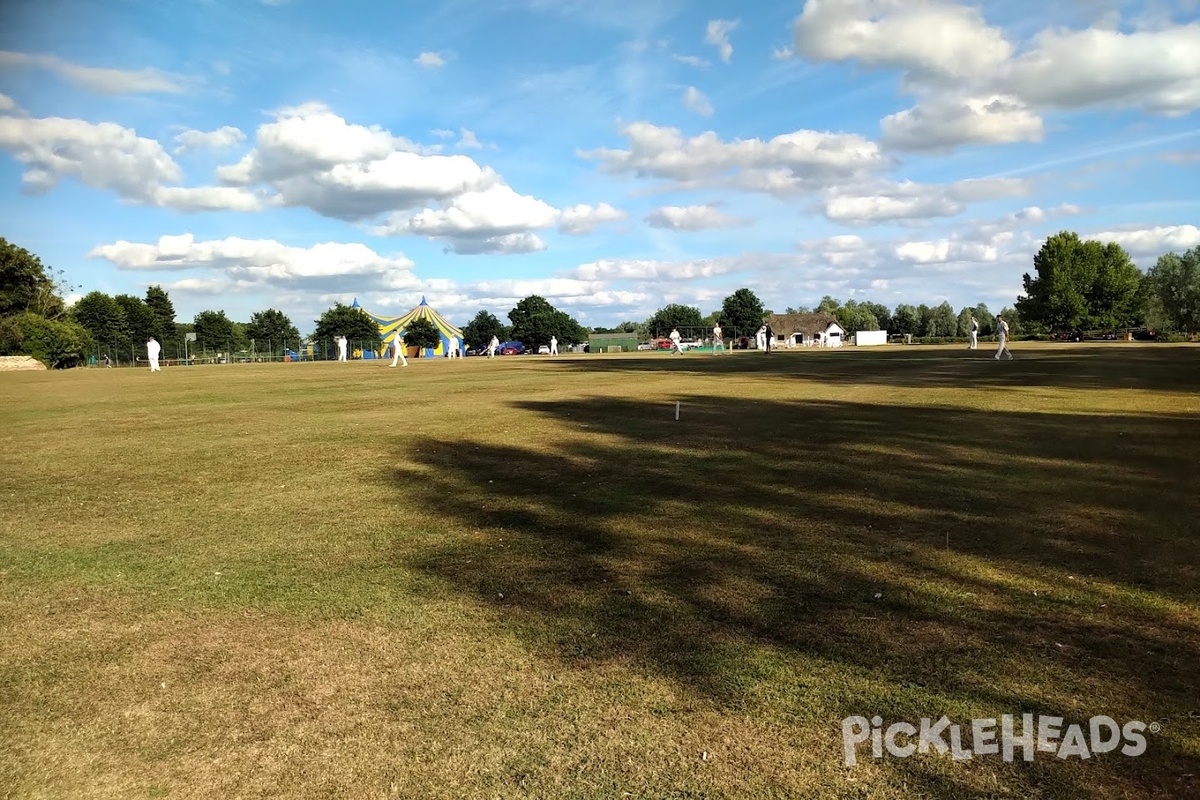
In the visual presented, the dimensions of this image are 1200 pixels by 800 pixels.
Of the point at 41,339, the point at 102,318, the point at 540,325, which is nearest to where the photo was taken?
the point at 41,339

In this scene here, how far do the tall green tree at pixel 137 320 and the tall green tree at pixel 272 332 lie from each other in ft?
42.7

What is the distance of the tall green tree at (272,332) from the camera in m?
104

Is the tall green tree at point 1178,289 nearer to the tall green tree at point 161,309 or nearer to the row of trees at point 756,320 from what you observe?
the row of trees at point 756,320

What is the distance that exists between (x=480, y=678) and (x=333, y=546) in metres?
3.78

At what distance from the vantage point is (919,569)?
6.84 meters

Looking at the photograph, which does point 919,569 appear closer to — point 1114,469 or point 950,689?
point 950,689

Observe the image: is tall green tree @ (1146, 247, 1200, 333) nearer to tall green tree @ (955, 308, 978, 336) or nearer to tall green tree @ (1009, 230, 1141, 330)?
tall green tree @ (1009, 230, 1141, 330)

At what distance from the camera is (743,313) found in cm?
16538

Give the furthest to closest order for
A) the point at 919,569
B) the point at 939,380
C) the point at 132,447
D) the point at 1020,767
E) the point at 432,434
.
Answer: the point at 939,380 < the point at 432,434 < the point at 132,447 < the point at 919,569 < the point at 1020,767

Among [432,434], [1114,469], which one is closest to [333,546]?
[432,434]

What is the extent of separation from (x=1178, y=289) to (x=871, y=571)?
13628 centimetres

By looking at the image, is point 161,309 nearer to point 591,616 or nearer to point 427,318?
point 427,318

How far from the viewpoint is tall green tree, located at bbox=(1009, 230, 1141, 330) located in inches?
4616

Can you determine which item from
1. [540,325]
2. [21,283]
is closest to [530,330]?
[540,325]
